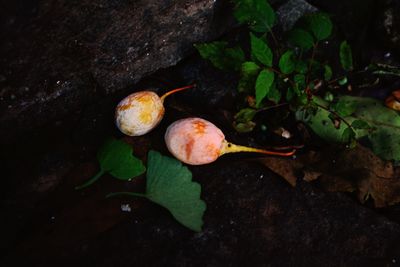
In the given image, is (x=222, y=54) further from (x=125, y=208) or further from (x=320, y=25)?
(x=125, y=208)

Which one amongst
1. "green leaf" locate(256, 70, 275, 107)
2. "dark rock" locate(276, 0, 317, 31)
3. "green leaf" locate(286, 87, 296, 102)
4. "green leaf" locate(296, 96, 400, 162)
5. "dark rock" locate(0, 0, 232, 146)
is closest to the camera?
"dark rock" locate(0, 0, 232, 146)

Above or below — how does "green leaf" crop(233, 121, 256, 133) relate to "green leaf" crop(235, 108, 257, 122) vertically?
below

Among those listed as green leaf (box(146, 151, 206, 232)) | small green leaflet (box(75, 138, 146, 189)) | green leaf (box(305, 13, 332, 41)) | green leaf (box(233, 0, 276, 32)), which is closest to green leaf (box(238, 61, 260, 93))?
green leaf (box(233, 0, 276, 32))

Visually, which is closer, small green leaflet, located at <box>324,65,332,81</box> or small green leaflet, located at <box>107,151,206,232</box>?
small green leaflet, located at <box>107,151,206,232</box>

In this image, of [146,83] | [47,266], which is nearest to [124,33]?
[146,83]

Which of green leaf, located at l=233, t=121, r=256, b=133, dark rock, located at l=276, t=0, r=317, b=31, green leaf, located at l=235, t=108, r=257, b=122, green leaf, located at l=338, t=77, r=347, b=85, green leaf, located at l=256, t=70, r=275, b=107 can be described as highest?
green leaf, located at l=256, t=70, r=275, b=107

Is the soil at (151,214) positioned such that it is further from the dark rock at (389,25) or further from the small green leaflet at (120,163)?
the dark rock at (389,25)

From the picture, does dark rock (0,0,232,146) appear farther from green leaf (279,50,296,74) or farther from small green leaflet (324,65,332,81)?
small green leaflet (324,65,332,81)
